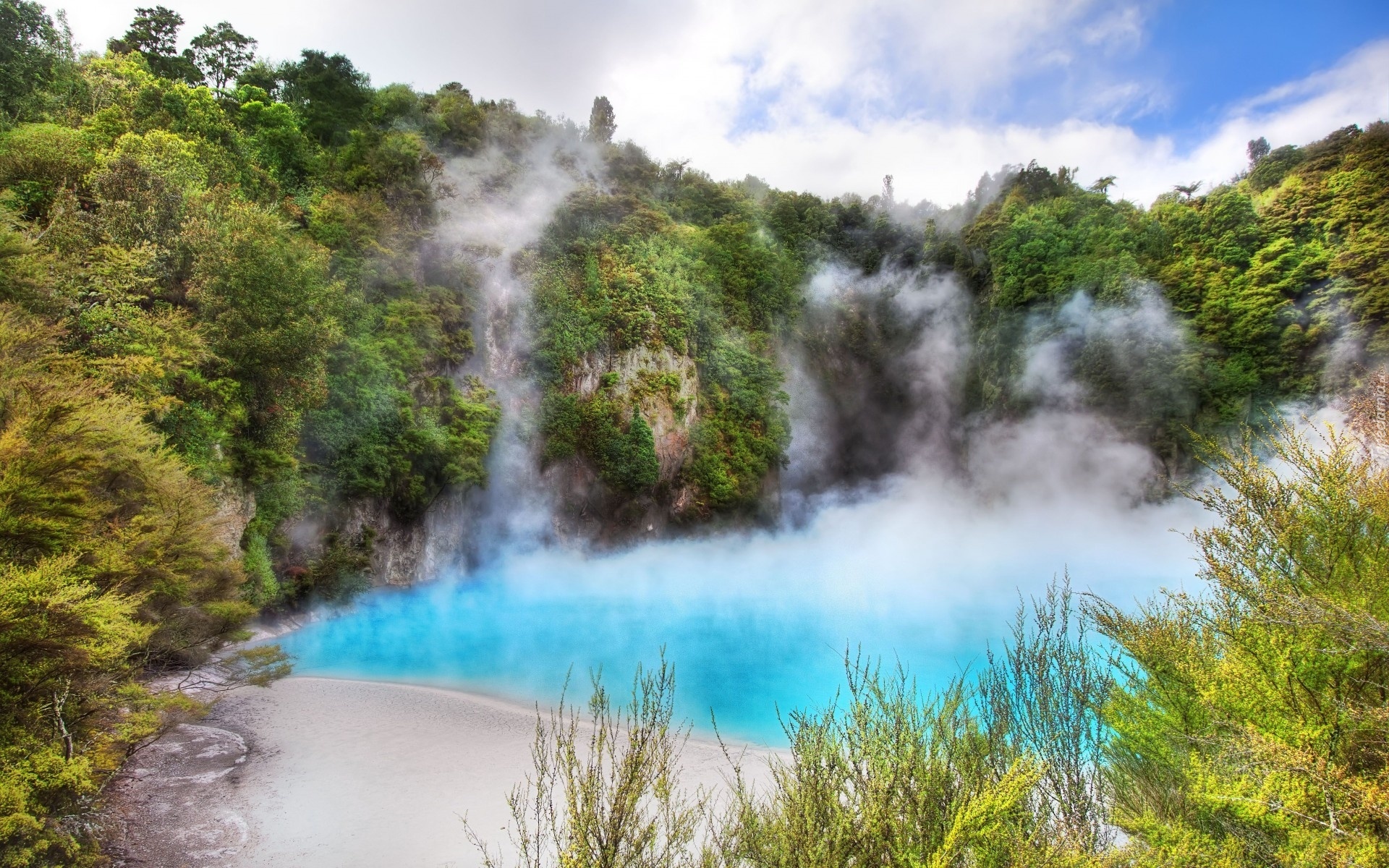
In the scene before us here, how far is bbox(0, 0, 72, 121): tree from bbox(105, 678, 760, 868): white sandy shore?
70.8 ft

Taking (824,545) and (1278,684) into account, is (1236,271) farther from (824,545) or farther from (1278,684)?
(1278,684)

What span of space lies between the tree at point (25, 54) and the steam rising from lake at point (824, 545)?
15057 mm

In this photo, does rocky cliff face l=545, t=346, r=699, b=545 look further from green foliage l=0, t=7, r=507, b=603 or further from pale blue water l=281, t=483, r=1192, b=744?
green foliage l=0, t=7, r=507, b=603

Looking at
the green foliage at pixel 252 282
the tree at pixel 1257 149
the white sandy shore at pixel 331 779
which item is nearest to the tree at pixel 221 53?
the green foliage at pixel 252 282

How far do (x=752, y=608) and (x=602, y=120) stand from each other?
33562 millimetres

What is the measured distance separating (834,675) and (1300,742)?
12.5m

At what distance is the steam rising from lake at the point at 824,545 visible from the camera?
730 inches

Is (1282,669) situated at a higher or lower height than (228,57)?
lower

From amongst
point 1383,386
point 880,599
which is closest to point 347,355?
point 880,599

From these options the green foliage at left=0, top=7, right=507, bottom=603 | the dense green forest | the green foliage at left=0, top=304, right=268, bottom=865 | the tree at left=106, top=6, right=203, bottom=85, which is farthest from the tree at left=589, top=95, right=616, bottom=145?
the green foliage at left=0, top=304, right=268, bottom=865

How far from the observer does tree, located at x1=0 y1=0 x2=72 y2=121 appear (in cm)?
2172

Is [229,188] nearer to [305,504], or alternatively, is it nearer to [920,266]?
[305,504]

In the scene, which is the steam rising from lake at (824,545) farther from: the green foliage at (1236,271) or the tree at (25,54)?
the tree at (25,54)

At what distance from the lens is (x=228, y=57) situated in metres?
33.9
